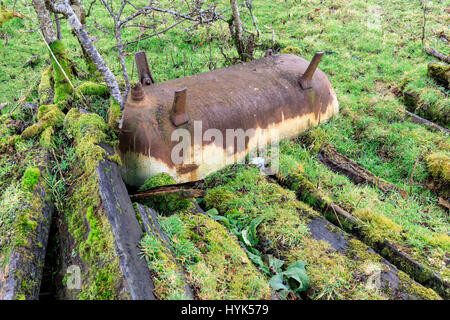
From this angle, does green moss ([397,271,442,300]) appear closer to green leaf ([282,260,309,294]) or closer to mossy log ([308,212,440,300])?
mossy log ([308,212,440,300])

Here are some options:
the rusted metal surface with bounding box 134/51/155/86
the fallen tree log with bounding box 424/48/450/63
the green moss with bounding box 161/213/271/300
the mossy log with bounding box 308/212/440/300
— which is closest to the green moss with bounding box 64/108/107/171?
the green moss with bounding box 161/213/271/300

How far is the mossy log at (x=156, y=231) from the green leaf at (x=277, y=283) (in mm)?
740

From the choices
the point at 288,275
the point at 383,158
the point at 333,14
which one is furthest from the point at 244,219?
the point at 333,14

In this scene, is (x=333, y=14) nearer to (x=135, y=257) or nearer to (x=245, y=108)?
(x=245, y=108)

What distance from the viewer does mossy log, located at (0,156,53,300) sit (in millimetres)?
1565

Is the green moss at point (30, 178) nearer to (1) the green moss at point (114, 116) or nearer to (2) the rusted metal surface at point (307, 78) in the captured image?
(1) the green moss at point (114, 116)

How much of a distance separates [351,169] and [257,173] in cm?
145

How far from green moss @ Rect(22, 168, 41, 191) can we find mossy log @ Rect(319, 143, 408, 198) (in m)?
3.49

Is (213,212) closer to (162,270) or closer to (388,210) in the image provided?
(162,270)

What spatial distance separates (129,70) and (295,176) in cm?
458

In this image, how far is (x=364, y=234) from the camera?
2.93 m

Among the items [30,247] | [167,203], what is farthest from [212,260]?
[30,247]
